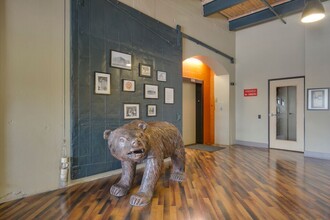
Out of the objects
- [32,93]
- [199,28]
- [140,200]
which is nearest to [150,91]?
[32,93]

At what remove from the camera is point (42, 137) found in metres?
2.66

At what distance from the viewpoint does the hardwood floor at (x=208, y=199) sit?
2111 mm

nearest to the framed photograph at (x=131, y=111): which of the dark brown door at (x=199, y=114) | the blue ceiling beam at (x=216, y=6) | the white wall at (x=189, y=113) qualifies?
the white wall at (x=189, y=113)

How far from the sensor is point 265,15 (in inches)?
220

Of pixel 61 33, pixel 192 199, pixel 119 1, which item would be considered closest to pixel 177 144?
pixel 192 199

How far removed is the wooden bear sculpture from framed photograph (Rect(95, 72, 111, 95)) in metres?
1.00

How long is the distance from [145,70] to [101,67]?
3.09 feet

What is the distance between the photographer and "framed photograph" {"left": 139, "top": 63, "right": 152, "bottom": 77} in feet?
12.6

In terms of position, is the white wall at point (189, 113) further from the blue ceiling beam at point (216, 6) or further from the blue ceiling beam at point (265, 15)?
the blue ceiling beam at point (265, 15)

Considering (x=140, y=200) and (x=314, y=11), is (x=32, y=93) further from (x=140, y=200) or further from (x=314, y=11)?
(x=314, y=11)

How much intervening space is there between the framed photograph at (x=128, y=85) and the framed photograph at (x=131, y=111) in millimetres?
290

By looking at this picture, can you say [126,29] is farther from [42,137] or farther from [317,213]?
[317,213]

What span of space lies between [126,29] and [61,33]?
3.81ft

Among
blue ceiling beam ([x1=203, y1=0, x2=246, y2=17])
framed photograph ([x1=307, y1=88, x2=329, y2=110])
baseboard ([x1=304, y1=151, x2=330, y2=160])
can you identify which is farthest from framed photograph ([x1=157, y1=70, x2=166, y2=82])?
baseboard ([x1=304, y1=151, x2=330, y2=160])
